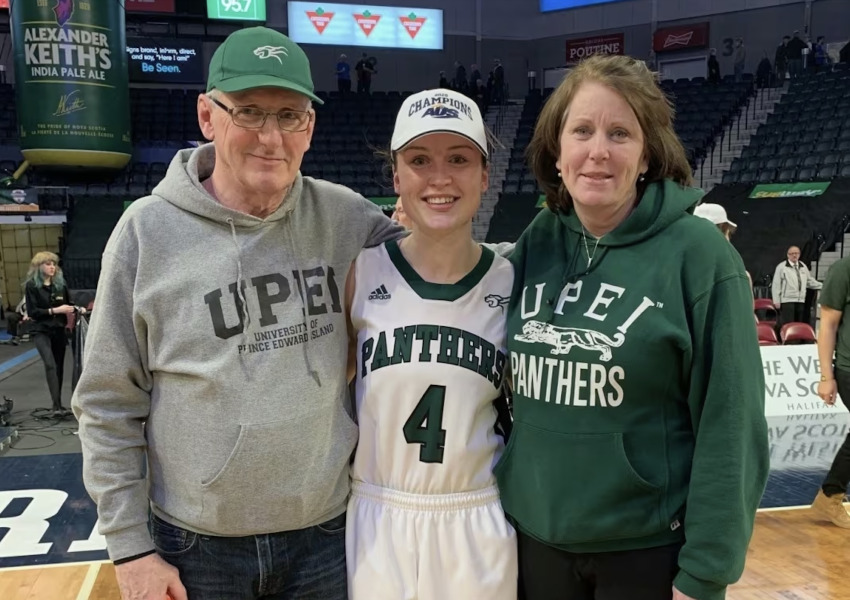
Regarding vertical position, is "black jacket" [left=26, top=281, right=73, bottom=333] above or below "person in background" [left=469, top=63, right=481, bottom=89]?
below

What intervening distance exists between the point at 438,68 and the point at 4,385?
51.4 ft

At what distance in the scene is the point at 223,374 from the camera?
56.4 inches

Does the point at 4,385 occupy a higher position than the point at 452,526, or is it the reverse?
the point at 452,526

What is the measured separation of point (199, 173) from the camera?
162 cm

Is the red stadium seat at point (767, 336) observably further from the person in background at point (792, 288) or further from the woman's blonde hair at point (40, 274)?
the woman's blonde hair at point (40, 274)

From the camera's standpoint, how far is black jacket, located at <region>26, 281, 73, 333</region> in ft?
20.8

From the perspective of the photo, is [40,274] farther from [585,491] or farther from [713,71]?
[713,71]

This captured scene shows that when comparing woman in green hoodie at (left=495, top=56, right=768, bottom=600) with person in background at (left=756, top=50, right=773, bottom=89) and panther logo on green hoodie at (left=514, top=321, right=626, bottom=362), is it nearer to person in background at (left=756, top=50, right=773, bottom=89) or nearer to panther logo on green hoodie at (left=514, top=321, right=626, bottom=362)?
panther logo on green hoodie at (left=514, top=321, right=626, bottom=362)

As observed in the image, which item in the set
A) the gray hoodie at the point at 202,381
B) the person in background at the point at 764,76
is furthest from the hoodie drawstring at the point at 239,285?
the person in background at the point at 764,76

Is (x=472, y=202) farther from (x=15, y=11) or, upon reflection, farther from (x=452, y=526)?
(x=15, y=11)

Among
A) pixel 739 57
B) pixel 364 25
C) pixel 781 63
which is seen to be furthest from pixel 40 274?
pixel 739 57

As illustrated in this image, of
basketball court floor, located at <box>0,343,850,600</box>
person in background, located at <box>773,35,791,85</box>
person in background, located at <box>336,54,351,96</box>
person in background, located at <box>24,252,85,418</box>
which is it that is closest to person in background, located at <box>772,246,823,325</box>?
basketball court floor, located at <box>0,343,850,600</box>

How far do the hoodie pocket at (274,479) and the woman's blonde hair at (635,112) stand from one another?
0.80 meters

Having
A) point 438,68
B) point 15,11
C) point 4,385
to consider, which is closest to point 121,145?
point 15,11
